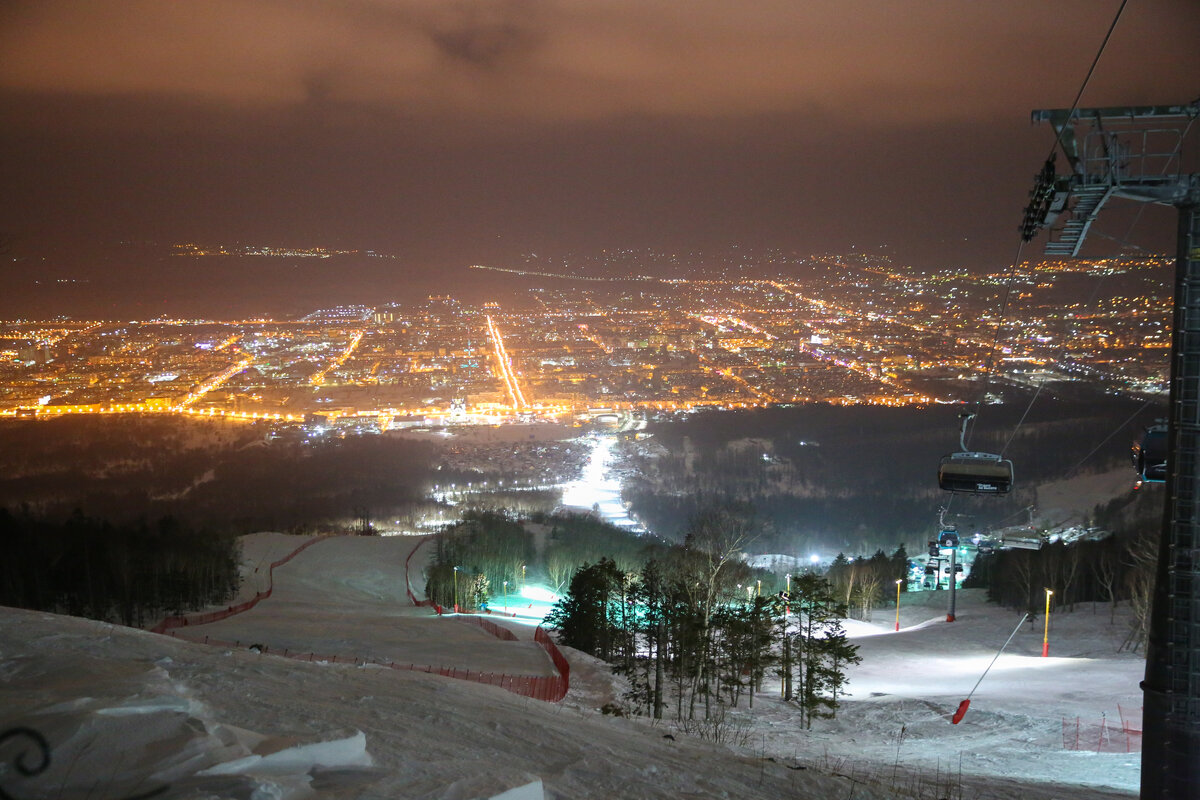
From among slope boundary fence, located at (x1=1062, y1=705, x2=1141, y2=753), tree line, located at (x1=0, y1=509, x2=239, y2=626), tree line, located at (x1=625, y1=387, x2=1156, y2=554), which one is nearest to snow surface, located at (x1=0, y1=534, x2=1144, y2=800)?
slope boundary fence, located at (x1=1062, y1=705, x2=1141, y2=753)

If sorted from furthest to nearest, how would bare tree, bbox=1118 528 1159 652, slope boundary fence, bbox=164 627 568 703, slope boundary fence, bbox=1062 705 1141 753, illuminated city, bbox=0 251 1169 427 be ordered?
illuminated city, bbox=0 251 1169 427, bare tree, bbox=1118 528 1159 652, slope boundary fence, bbox=164 627 568 703, slope boundary fence, bbox=1062 705 1141 753

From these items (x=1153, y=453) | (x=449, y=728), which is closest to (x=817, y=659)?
(x=1153, y=453)

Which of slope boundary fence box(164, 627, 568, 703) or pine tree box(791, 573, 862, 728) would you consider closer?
slope boundary fence box(164, 627, 568, 703)

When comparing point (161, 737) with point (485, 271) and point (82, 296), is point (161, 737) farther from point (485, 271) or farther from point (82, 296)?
point (485, 271)

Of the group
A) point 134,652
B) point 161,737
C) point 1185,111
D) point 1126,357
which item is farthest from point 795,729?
point 1126,357

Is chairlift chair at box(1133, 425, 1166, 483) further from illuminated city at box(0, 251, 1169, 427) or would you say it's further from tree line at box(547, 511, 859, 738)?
illuminated city at box(0, 251, 1169, 427)

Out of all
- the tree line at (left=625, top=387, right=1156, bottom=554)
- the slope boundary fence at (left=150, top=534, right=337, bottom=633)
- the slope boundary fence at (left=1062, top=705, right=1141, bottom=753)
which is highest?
the tree line at (left=625, top=387, right=1156, bottom=554)

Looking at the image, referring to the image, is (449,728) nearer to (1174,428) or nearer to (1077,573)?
(1174,428)
